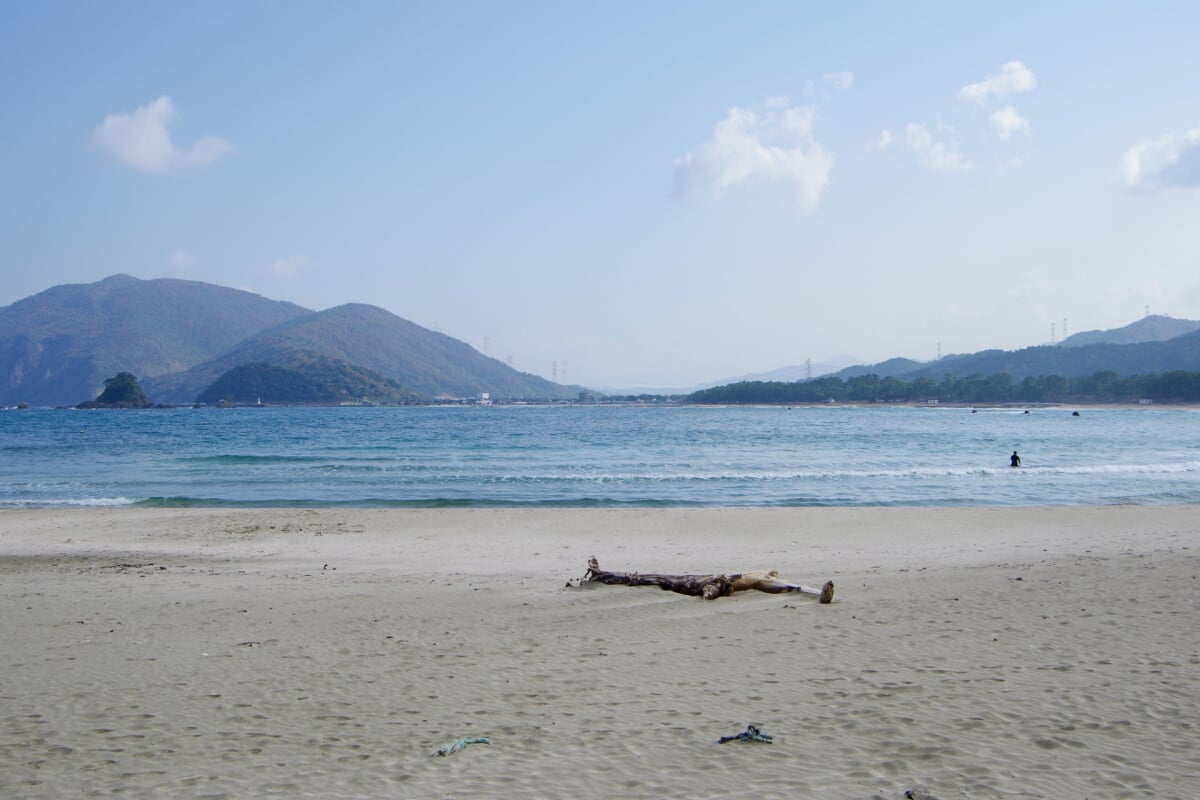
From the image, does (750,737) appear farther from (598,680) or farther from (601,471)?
(601,471)

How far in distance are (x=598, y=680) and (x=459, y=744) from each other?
5.61 ft

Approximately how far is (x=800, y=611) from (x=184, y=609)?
7294 millimetres

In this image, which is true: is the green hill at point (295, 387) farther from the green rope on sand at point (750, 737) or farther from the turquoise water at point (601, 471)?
the green rope on sand at point (750, 737)

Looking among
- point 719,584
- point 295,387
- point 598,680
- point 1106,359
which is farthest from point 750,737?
point 1106,359

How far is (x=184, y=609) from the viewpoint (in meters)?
9.62

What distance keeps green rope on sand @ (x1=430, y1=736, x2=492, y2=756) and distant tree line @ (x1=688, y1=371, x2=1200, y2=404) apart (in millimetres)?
135449

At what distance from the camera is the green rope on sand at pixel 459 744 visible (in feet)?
16.7

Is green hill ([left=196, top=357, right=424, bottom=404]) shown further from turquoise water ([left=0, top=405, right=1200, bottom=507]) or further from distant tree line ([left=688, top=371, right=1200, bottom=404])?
turquoise water ([left=0, top=405, right=1200, bottom=507])

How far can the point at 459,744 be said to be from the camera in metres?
5.16

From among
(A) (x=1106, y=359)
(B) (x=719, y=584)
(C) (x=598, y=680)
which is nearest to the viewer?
(C) (x=598, y=680)

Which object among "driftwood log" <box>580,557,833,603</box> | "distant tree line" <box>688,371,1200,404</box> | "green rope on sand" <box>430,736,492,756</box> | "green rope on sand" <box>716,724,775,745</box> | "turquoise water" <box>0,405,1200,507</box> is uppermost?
"distant tree line" <box>688,371,1200,404</box>

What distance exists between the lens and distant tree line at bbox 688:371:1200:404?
388 feet

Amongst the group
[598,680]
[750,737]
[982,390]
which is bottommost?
[598,680]

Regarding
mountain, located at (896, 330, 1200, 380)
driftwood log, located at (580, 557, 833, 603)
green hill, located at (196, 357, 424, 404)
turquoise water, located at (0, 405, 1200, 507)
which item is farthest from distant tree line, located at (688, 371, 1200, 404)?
driftwood log, located at (580, 557, 833, 603)
